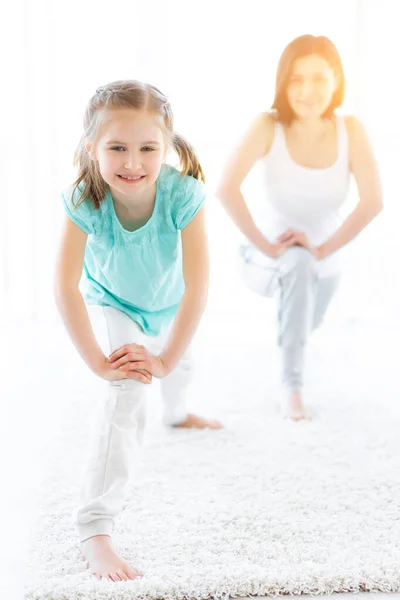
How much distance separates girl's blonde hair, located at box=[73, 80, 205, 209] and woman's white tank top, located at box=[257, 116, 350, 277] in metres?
0.66

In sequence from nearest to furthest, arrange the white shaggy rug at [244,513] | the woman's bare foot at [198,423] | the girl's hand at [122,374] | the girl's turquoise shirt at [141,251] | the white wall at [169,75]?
1. the white shaggy rug at [244,513]
2. the girl's hand at [122,374]
3. the girl's turquoise shirt at [141,251]
4. the woman's bare foot at [198,423]
5. the white wall at [169,75]

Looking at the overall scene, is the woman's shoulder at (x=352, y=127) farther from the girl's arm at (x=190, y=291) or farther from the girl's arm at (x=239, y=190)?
the girl's arm at (x=190, y=291)

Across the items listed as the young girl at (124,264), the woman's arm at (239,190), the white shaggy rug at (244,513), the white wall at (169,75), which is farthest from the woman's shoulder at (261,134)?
the white wall at (169,75)

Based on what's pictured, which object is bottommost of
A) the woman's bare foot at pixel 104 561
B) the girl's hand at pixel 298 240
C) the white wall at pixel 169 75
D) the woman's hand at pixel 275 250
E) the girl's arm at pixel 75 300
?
the woman's bare foot at pixel 104 561

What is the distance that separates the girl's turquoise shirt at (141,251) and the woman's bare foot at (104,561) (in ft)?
1.50

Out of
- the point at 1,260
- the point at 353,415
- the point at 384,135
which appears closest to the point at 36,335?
the point at 1,260

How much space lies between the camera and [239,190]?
6.45ft

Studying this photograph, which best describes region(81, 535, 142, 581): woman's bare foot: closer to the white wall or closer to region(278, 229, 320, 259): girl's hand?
region(278, 229, 320, 259): girl's hand

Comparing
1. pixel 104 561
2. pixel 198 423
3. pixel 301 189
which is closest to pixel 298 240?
pixel 301 189

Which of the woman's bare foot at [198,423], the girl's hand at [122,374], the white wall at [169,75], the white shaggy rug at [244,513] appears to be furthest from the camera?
the white wall at [169,75]

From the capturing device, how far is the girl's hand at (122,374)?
118 centimetres

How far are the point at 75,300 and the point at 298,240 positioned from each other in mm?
865

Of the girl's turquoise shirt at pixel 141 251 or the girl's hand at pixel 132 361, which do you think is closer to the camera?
the girl's hand at pixel 132 361

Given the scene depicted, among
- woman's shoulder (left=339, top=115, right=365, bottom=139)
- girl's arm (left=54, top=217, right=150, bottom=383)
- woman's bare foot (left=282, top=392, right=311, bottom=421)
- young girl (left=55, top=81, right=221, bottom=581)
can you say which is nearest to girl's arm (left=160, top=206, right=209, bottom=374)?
young girl (left=55, top=81, right=221, bottom=581)
